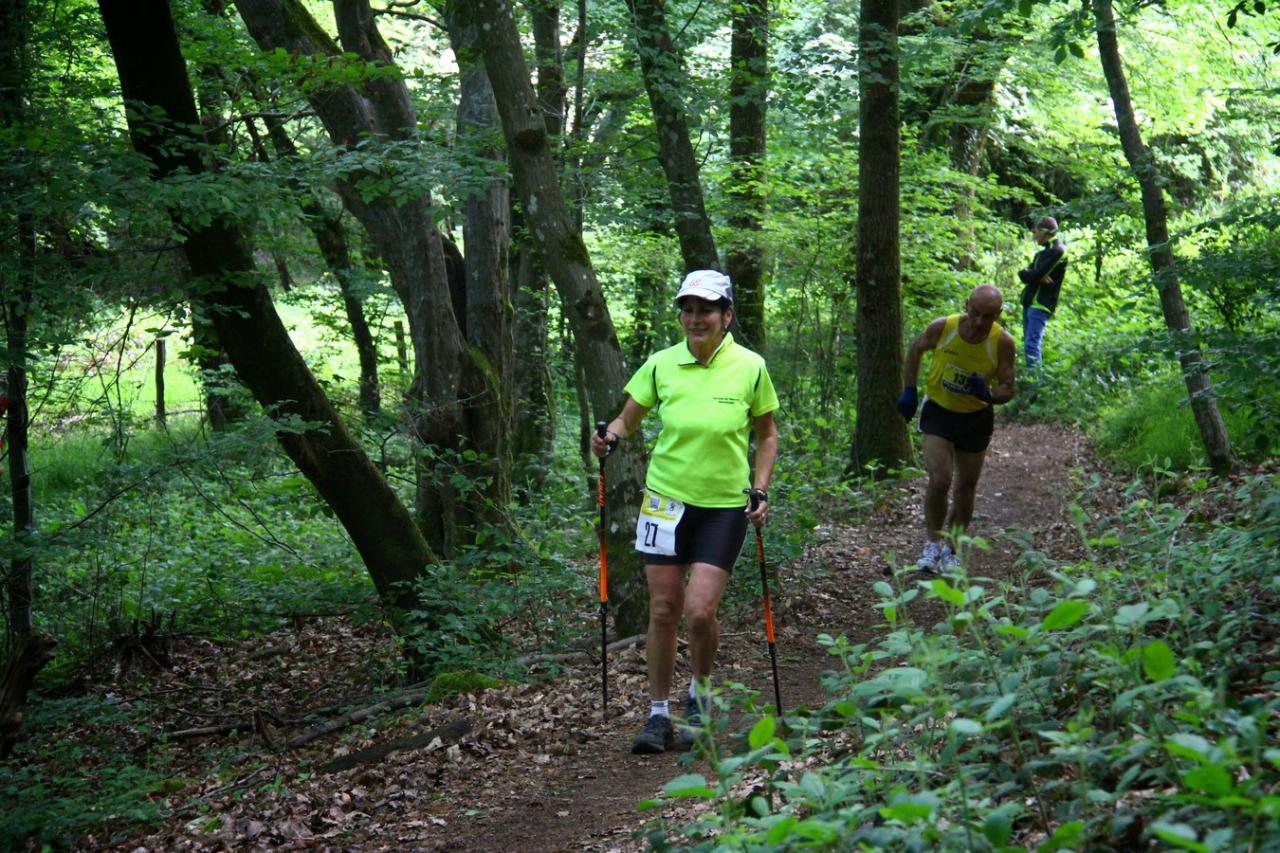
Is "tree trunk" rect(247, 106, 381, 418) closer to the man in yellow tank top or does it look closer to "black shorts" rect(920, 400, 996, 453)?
the man in yellow tank top

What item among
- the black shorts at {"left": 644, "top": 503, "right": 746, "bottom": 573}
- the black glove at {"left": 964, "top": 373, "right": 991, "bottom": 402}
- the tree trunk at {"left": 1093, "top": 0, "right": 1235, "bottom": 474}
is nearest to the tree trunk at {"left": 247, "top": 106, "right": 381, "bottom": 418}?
the black shorts at {"left": 644, "top": 503, "right": 746, "bottom": 573}

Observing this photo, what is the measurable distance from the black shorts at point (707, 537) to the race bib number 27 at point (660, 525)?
25mm

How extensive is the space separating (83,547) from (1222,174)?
2330cm

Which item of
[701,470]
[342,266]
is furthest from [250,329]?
[342,266]

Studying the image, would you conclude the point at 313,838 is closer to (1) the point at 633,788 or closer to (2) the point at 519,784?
(2) the point at 519,784

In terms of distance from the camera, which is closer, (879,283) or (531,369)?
(879,283)

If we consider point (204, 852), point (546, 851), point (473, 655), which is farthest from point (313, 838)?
point (473, 655)

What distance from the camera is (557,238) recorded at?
8.00m

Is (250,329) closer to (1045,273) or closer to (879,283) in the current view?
(879,283)

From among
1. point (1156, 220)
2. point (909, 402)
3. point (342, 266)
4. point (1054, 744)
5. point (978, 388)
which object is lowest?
point (1054, 744)

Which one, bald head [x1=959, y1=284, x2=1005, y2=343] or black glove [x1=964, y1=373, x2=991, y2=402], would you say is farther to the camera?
black glove [x1=964, y1=373, x2=991, y2=402]

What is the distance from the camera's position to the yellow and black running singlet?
823cm

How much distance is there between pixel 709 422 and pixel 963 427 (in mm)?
3572

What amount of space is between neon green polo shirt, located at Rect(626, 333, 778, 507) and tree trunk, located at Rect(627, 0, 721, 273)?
19.3 feet
